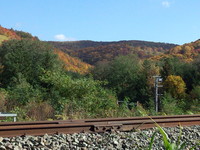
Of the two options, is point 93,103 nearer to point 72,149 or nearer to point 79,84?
point 79,84

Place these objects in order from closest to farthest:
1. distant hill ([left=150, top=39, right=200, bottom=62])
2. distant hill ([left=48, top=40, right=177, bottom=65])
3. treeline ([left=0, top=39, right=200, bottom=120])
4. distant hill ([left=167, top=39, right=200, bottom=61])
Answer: treeline ([left=0, top=39, right=200, bottom=120])
distant hill ([left=167, top=39, right=200, bottom=61])
distant hill ([left=150, top=39, right=200, bottom=62])
distant hill ([left=48, top=40, right=177, bottom=65])

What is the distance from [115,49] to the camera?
113 m

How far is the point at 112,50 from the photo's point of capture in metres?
113

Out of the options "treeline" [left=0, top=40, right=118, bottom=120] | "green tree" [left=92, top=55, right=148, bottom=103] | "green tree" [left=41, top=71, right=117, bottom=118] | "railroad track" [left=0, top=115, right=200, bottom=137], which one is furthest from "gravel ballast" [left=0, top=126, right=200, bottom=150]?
"green tree" [left=92, top=55, right=148, bottom=103]

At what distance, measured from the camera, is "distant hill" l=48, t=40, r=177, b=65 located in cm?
10925

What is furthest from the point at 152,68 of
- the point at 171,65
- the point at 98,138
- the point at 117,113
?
the point at 98,138

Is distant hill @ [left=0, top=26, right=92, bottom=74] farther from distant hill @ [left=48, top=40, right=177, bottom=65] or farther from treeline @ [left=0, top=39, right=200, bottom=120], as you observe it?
treeline @ [left=0, top=39, right=200, bottom=120]

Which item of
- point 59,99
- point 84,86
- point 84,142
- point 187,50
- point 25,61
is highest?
point 187,50

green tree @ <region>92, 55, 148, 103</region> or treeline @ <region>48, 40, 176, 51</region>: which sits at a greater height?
treeline @ <region>48, 40, 176, 51</region>

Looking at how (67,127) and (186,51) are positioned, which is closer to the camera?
(67,127)

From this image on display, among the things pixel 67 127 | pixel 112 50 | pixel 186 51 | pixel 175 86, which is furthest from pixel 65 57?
pixel 67 127

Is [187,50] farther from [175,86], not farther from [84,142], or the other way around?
[84,142]

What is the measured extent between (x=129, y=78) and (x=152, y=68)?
16.6 ft

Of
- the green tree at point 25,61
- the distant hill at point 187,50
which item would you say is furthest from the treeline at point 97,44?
the green tree at point 25,61
